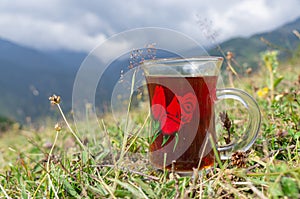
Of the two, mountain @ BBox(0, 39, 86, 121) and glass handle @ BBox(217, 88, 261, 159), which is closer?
glass handle @ BBox(217, 88, 261, 159)

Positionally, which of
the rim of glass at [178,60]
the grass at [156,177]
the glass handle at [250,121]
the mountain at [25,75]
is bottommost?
the grass at [156,177]

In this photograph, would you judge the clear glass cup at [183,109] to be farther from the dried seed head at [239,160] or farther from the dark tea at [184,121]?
the dried seed head at [239,160]

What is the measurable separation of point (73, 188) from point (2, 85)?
415 feet

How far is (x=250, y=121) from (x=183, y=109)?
0.40 m

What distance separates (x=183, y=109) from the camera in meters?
1.43

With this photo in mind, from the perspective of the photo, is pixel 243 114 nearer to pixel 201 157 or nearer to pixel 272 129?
pixel 272 129

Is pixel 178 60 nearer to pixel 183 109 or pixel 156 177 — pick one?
pixel 183 109

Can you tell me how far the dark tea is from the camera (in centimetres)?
143

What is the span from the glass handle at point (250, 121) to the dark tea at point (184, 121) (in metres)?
0.15

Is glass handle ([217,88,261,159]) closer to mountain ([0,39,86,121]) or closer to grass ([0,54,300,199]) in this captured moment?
grass ([0,54,300,199])

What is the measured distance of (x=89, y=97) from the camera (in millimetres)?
1585

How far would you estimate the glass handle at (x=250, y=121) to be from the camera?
1581 millimetres

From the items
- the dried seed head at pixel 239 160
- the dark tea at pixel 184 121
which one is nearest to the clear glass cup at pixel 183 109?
the dark tea at pixel 184 121

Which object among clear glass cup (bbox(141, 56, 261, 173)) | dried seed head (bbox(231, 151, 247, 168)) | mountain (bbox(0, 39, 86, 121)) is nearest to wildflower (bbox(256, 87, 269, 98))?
clear glass cup (bbox(141, 56, 261, 173))
